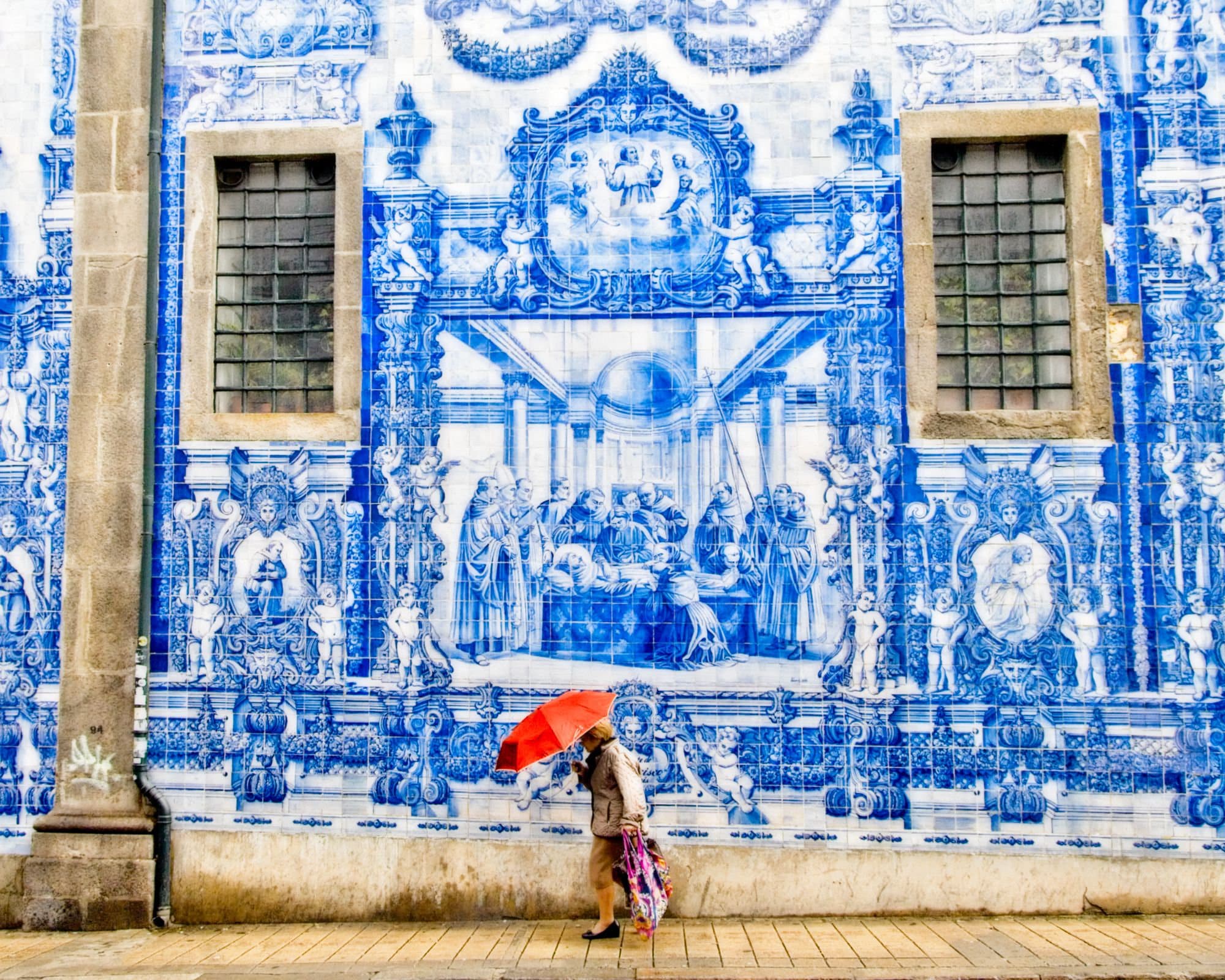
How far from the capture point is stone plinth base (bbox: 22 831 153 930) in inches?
280

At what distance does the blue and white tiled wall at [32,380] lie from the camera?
7.45 metres

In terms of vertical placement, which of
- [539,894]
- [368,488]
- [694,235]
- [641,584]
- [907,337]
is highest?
[694,235]

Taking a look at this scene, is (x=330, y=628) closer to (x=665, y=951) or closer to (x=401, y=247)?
(x=401, y=247)

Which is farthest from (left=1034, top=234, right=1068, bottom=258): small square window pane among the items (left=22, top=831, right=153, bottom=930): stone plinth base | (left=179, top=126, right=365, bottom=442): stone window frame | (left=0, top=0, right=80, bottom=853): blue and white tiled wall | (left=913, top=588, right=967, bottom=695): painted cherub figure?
(left=22, top=831, right=153, bottom=930): stone plinth base

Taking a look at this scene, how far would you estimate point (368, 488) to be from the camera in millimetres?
7375

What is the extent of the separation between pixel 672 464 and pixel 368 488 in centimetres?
202

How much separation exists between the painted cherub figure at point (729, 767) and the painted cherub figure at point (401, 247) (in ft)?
11.6

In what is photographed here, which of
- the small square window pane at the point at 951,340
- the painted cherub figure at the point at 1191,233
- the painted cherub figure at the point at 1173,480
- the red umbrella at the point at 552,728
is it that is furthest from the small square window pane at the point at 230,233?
the painted cherub figure at the point at 1173,480

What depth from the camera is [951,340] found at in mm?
7402

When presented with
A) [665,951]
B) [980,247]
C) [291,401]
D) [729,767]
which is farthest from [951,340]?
[291,401]

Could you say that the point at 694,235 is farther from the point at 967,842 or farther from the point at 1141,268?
the point at 967,842

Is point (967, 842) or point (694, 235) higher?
point (694, 235)

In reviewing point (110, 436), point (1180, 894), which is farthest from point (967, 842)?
point (110, 436)

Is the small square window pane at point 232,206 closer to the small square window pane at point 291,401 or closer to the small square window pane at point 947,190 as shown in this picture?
the small square window pane at point 291,401
